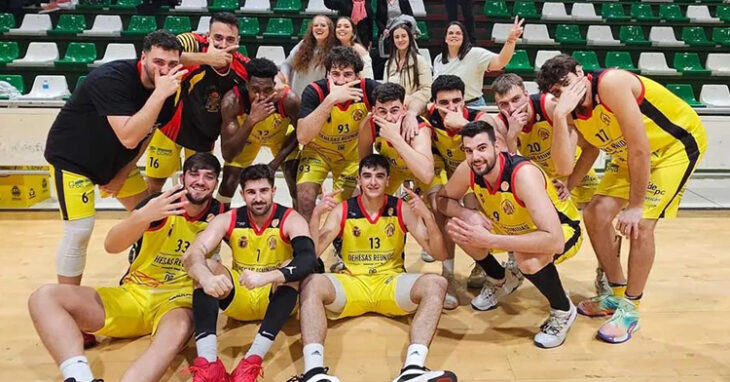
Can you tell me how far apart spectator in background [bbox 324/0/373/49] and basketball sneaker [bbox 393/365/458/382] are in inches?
181

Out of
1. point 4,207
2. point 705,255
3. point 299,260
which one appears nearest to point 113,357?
point 299,260

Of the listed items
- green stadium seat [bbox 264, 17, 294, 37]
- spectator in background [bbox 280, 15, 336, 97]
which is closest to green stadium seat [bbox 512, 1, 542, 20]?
green stadium seat [bbox 264, 17, 294, 37]

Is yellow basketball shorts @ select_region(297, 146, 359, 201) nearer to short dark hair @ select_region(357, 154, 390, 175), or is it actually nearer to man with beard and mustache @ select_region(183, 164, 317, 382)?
short dark hair @ select_region(357, 154, 390, 175)

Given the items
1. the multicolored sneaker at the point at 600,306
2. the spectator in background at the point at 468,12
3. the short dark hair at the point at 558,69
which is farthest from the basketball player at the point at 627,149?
the spectator in background at the point at 468,12

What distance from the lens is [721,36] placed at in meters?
9.66

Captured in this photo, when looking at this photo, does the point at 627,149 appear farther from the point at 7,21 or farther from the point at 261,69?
the point at 7,21

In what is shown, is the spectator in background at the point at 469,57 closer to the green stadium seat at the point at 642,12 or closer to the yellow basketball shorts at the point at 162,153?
the yellow basketball shorts at the point at 162,153

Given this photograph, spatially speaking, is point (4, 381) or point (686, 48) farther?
point (686, 48)

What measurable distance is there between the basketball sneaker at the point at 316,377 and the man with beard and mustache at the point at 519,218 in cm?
96

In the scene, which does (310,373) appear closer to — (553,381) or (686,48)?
(553,381)

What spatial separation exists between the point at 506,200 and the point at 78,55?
721 centimetres

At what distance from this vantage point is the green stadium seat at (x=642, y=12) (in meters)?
9.95

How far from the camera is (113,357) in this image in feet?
11.4

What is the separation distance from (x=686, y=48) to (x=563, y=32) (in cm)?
176
